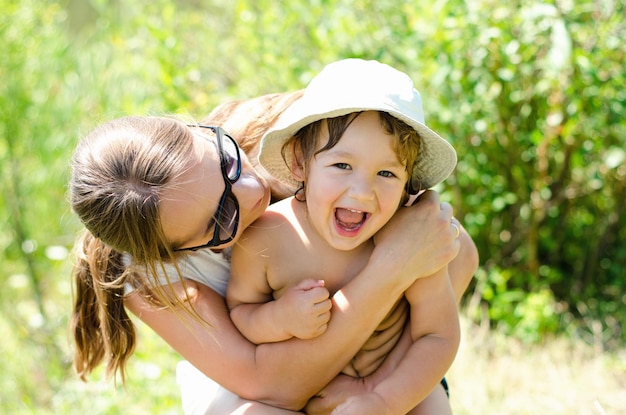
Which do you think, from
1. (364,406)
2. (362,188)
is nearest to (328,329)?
(364,406)

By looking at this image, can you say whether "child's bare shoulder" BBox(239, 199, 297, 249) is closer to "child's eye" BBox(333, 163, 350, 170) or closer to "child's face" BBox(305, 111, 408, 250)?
"child's face" BBox(305, 111, 408, 250)

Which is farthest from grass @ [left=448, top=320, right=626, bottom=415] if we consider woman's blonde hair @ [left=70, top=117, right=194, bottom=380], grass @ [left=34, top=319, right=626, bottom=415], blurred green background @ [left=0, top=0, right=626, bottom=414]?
woman's blonde hair @ [left=70, top=117, right=194, bottom=380]

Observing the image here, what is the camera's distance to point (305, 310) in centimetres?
210

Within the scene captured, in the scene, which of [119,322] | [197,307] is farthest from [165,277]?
[119,322]

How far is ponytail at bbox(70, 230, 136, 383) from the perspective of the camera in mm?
2295

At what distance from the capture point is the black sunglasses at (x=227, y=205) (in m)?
2.07

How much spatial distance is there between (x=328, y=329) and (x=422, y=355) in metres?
0.25

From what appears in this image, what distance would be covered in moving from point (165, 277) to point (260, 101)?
1.96ft

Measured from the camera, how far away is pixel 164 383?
385 cm

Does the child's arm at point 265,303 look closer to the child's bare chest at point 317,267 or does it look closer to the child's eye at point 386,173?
the child's bare chest at point 317,267

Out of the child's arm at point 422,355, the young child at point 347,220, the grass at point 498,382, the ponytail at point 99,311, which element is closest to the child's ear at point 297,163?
the young child at point 347,220

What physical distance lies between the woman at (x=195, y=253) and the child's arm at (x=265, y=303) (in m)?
0.04

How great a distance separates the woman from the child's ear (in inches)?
3.6

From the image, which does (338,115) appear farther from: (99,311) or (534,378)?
(534,378)
